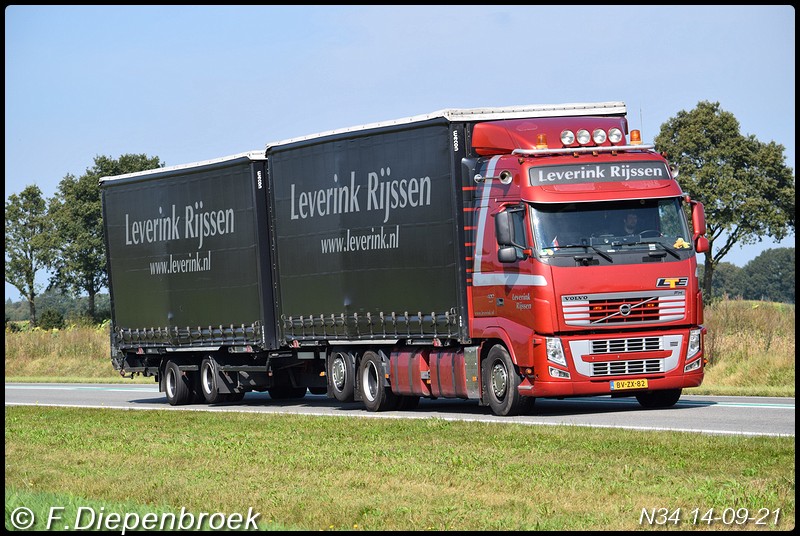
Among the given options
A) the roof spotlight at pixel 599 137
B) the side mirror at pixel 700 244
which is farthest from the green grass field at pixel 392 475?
the roof spotlight at pixel 599 137

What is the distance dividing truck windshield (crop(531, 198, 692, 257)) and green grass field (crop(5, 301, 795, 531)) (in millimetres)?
2945

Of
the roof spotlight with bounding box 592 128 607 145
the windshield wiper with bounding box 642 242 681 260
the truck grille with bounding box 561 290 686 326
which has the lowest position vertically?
the truck grille with bounding box 561 290 686 326

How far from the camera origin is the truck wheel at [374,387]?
2259cm

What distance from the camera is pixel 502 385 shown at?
803 inches

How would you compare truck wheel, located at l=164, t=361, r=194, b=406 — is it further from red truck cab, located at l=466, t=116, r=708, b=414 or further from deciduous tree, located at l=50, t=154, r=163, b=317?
deciduous tree, located at l=50, t=154, r=163, b=317

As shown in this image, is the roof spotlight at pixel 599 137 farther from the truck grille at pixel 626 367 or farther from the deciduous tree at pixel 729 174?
the deciduous tree at pixel 729 174

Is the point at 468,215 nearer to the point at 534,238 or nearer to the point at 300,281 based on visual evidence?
the point at 534,238

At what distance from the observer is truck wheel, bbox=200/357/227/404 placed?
2701 cm

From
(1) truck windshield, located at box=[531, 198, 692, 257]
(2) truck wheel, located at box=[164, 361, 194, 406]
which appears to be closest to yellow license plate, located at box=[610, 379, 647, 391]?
(1) truck windshield, located at box=[531, 198, 692, 257]

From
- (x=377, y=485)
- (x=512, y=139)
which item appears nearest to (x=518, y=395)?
(x=512, y=139)

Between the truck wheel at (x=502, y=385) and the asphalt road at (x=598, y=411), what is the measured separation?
0.18m

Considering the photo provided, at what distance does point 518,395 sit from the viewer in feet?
65.4

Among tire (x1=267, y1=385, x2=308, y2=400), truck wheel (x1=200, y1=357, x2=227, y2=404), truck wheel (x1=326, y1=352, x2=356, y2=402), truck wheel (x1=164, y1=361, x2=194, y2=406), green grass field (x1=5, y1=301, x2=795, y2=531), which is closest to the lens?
green grass field (x1=5, y1=301, x2=795, y2=531)

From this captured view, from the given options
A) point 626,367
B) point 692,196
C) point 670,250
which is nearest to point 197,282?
point 626,367
